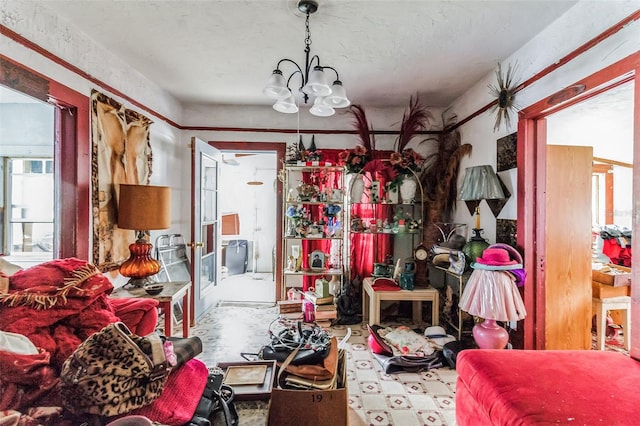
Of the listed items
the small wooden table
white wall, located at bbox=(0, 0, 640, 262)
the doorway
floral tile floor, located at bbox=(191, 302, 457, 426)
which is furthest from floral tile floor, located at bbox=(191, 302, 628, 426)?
the doorway

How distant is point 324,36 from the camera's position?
2.27 m

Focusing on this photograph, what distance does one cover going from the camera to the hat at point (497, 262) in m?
2.19

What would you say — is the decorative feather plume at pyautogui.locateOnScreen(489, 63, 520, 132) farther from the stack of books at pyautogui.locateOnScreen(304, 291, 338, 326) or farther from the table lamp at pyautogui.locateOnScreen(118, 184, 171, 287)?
the table lamp at pyautogui.locateOnScreen(118, 184, 171, 287)

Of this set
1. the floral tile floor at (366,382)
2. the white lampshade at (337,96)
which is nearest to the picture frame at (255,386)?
the floral tile floor at (366,382)

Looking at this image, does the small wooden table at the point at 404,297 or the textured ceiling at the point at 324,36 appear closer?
the textured ceiling at the point at 324,36

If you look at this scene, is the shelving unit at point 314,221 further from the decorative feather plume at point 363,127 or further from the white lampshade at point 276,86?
the white lampshade at point 276,86

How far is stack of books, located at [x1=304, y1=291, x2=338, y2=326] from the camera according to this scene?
333 centimetres

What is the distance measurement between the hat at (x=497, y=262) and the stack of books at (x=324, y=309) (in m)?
1.66

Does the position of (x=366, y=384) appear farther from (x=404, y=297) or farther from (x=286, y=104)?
(x=286, y=104)

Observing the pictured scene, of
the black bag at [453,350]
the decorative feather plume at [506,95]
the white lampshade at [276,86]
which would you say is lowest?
the black bag at [453,350]

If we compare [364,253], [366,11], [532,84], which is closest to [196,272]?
[364,253]

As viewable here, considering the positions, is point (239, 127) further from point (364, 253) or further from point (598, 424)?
point (598, 424)

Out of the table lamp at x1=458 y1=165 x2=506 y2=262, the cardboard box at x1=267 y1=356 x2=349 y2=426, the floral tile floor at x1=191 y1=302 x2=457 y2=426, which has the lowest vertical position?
the floral tile floor at x1=191 y1=302 x2=457 y2=426

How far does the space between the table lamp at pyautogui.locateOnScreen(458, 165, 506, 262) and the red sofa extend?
121 cm
